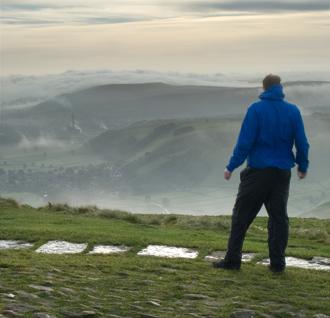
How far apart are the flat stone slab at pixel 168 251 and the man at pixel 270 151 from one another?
8.32ft

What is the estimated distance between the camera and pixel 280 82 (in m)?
13.0

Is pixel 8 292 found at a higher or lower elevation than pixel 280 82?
lower

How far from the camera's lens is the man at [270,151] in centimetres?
1283

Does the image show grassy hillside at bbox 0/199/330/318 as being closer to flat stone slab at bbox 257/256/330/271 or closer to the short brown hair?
flat stone slab at bbox 257/256/330/271

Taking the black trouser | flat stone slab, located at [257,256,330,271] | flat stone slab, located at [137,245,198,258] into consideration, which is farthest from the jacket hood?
flat stone slab, located at [137,245,198,258]

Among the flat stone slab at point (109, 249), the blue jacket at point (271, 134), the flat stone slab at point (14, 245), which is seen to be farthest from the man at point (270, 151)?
the flat stone slab at point (14, 245)

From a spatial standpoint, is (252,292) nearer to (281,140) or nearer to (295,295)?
(295,295)

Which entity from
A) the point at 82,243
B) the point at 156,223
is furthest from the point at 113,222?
the point at 82,243

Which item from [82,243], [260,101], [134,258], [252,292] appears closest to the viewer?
[252,292]

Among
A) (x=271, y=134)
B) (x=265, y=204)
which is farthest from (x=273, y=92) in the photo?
(x=265, y=204)

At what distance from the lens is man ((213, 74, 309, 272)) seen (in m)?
12.8

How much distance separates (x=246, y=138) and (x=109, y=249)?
13.7 feet

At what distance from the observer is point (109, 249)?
15906 millimetres

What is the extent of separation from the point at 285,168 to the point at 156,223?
326 inches
